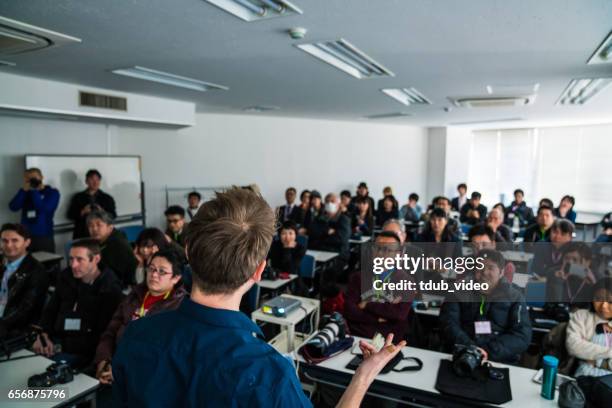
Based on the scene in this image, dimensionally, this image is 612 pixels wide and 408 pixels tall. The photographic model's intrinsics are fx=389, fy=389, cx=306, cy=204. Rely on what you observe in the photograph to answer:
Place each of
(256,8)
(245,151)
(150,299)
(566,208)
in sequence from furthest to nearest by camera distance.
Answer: (245,151) < (566,208) < (150,299) < (256,8)

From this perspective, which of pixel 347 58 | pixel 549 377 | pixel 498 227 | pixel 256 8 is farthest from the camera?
pixel 498 227

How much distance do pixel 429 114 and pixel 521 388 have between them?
681cm

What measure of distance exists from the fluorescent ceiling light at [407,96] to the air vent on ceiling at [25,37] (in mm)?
3709

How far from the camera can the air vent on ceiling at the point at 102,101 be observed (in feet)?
16.1

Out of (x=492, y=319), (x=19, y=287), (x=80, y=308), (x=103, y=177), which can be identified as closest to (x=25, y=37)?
(x=19, y=287)

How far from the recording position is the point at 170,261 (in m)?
2.55

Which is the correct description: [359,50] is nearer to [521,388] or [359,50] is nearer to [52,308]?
[521,388]

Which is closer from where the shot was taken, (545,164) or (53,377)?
(53,377)

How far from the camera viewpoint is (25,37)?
2.88m

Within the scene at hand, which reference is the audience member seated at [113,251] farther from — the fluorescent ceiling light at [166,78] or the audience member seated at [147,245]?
the fluorescent ceiling light at [166,78]

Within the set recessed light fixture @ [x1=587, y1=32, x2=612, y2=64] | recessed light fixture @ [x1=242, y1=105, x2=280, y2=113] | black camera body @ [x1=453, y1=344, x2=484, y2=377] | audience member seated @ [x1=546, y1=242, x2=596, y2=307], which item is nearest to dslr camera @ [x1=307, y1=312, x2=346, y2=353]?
black camera body @ [x1=453, y1=344, x2=484, y2=377]

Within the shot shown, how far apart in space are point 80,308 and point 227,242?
2461 mm

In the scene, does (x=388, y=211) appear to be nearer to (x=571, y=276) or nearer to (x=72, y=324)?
(x=571, y=276)

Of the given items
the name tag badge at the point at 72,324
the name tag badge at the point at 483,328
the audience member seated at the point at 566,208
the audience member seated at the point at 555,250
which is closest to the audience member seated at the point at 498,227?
the audience member seated at the point at 555,250
